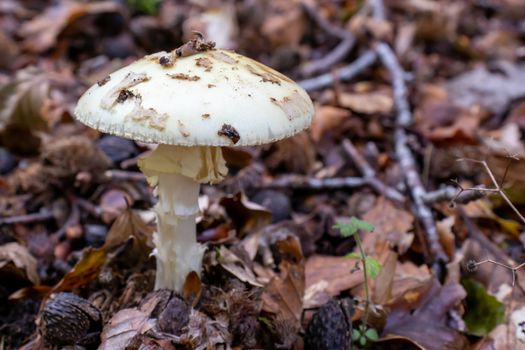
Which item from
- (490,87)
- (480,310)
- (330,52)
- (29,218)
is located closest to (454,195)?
(480,310)

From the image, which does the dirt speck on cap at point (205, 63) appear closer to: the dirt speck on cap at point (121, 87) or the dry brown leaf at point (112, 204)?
the dirt speck on cap at point (121, 87)

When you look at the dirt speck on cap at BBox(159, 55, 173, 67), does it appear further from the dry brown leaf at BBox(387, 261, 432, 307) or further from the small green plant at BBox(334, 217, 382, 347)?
the dry brown leaf at BBox(387, 261, 432, 307)

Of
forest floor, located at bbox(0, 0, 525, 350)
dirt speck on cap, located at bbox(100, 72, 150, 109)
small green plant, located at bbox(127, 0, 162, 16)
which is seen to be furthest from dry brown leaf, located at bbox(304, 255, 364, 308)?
small green plant, located at bbox(127, 0, 162, 16)

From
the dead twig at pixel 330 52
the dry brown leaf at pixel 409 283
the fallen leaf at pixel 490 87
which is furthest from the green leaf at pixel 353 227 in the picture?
the fallen leaf at pixel 490 87

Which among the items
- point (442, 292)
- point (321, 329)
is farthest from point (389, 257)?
point (321, 329)

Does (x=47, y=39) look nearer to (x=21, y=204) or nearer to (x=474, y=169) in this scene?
(x=21, y=204)

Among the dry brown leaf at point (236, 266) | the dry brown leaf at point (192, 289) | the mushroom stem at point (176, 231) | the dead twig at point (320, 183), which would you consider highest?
the mushroom stem at point (176, 231)
